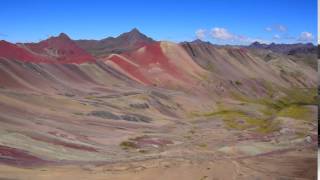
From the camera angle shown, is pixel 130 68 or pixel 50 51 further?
pixel 50 51

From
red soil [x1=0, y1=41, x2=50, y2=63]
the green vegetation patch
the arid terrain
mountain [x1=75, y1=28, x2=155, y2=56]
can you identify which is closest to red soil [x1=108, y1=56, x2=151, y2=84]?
the arid terrain

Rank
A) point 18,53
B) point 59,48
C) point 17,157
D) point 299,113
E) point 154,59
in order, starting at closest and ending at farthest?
point 17,157 < point 299,113 < point 18,53 < point 154,59 < point 59,48

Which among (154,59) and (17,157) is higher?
(154,59)

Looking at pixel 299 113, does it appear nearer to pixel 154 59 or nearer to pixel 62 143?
pixel 154 59

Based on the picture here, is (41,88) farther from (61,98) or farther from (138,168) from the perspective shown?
(138,168)

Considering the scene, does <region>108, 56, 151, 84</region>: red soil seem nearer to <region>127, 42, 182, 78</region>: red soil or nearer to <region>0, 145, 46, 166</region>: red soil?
<region>127, 42, 182, 78</region>: red soil

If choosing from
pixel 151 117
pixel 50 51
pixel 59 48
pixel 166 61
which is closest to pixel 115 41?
pixel 59 48

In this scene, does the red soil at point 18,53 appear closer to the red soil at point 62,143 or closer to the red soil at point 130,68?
the red soil at point 130,68

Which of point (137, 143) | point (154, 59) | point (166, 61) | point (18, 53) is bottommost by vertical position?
point (137, 143)
